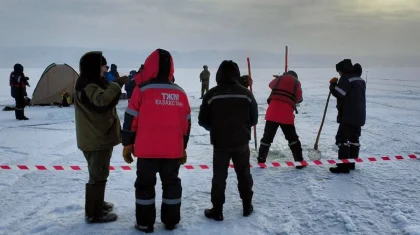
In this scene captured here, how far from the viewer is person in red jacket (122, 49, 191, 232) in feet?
12.3

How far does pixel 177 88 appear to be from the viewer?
386cm

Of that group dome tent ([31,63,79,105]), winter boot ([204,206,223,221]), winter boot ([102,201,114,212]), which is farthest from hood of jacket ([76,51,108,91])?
dome tent ([31,63,79,105])

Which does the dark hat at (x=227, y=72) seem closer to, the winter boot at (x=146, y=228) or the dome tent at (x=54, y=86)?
the winter boot at (x=146, y=228)

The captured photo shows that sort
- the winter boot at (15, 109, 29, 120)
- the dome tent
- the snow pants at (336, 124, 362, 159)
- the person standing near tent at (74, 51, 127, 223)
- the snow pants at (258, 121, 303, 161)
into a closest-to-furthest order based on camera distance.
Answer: the person standing near tent at (74, 51, 127, 223), the snow pants at (336, 124, 362, 159), the snow pants at (258, 121, 303, 161), the winter boot at (15, 109, 29, 120), the dome tent

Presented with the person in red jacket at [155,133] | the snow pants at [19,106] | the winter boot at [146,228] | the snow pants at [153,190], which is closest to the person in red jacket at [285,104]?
the person in red jacket at [155,133]

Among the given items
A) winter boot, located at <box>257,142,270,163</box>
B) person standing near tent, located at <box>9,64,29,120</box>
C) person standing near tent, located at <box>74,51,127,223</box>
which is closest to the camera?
person standing near tent, located at <box>74,51,127,223</box>

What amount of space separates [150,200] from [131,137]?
72cm

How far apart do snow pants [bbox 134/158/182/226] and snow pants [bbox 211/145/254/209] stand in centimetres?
54

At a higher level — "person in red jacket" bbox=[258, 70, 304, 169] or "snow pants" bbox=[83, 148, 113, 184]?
"person in red jacket" bbox=[258, 70, 304, 169]

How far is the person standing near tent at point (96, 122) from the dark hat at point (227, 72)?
1192 millimetres

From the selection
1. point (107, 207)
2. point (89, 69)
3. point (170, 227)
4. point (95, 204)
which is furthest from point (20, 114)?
point (170, 227)

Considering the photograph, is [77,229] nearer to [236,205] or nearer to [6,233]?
[6,233]

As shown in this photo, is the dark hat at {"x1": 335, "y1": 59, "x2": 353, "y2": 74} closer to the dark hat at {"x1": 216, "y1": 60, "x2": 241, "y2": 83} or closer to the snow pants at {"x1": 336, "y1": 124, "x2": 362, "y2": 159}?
the snow pants at {"x1": 336, "y1": 124, "x2": 362, "y2": 159}

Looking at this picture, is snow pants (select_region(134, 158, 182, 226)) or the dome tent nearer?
snow pants (select_region(134, 158, 182, 226))
